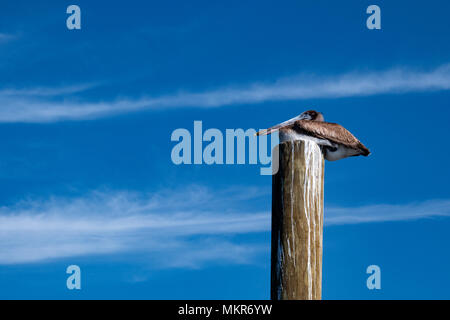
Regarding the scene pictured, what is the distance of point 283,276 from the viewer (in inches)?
204

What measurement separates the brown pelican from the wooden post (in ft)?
A: 3.25

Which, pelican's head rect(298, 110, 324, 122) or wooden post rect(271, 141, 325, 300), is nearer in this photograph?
wooden post rect(271, 141, 325, 300)

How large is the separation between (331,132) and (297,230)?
1.69 metres

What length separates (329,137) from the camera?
6316mm

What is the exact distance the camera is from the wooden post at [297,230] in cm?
516

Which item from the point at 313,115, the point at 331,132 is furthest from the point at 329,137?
the point at 313,115

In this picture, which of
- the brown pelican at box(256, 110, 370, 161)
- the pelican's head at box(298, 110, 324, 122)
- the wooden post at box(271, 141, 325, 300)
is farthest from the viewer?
the pelican's head at box(298, 110, 324, 122)

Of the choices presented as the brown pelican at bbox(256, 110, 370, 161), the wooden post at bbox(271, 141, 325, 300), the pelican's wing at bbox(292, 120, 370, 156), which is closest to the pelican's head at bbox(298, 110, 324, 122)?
the brown pelican at bbox(256, 110, 370, 161)

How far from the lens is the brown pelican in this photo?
20.7 ft

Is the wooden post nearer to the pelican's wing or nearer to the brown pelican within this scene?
the brown pelican
